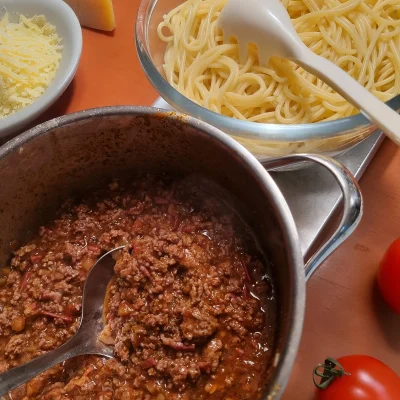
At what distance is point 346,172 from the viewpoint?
0.92 m

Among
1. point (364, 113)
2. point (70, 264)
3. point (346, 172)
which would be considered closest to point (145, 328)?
point (70, 264)

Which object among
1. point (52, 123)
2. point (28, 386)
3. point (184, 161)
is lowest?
point (28, 386)

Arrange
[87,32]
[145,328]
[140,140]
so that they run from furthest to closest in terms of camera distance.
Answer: [87,32]
[140,140]
[145,328]

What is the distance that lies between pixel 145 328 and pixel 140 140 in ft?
1.47

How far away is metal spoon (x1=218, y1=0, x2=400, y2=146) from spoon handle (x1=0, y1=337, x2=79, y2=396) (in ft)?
2.94

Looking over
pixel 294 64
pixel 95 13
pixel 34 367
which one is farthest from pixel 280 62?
pixel 34 367

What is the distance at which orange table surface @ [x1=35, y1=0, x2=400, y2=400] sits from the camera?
1235 mm

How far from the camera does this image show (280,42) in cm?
125

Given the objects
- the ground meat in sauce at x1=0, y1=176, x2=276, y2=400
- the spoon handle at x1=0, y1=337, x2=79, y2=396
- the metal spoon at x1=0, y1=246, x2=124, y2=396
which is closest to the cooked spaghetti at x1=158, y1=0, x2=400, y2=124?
the ground meat in sauce at x1=0, y1=176, x2=276, y2=400

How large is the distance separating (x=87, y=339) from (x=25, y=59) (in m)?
1.05

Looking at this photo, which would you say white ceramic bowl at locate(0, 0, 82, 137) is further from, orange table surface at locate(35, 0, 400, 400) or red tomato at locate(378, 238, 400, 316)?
red tomato at locate(378, 238, 400, 316)

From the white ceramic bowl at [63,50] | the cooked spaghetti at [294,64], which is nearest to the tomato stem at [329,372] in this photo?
the cooked spaghetti at [294,64]

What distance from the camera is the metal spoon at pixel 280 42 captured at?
44.5 inches

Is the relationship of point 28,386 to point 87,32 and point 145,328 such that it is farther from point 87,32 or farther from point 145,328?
point 87,32
